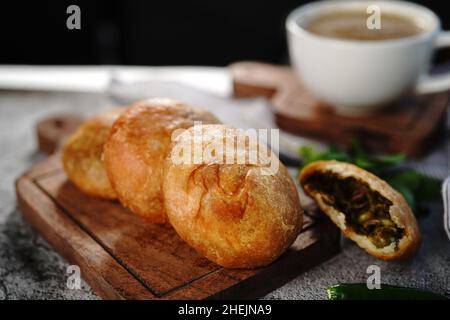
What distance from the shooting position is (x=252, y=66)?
193 cm

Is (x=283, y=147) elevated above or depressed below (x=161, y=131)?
below

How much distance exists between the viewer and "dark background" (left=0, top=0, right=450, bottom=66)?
3168 millimetres

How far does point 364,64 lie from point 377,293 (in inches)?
26.5

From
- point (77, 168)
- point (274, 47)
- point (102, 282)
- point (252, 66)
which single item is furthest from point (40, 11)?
point (102, 282)

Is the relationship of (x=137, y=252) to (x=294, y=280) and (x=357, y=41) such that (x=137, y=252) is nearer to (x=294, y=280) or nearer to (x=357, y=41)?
(x=294, y=280)

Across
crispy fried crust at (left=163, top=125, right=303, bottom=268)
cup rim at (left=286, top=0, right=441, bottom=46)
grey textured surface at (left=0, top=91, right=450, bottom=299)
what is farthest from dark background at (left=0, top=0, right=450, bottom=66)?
crispy fried crust at (left=163, top=125, right=303, bottom=268)

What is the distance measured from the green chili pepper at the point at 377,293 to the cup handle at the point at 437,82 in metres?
0.75

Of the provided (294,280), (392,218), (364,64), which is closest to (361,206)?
(392,218)

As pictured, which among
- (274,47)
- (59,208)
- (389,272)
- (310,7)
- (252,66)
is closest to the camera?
(389,272)

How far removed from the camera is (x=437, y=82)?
1563 millimetres

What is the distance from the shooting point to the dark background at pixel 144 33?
3.17m

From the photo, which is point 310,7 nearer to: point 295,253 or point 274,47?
point 295,253

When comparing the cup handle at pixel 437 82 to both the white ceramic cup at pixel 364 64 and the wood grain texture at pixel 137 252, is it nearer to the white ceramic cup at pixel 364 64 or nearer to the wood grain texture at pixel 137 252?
the white ceramic cup at pixel 364 64
